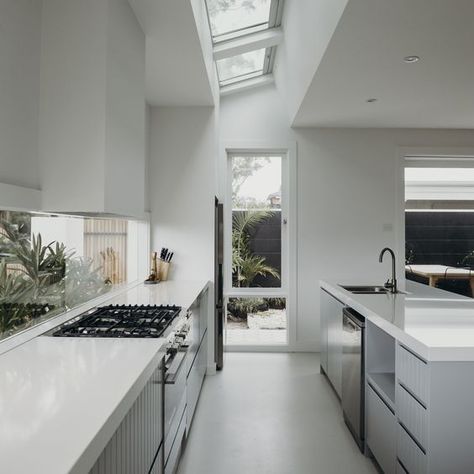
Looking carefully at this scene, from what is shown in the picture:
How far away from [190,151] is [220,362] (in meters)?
2.00

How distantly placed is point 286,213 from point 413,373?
3.14 m

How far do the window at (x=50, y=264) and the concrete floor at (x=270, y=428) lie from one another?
3.81 feet

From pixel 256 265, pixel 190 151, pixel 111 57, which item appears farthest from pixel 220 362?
pixel 111 57

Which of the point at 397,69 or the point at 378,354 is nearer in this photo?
the point at 378,354

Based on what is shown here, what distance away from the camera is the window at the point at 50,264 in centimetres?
174

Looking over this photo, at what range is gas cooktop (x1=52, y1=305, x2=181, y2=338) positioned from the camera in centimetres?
180

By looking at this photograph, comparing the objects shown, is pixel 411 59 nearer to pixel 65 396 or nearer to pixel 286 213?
pixel 286 213

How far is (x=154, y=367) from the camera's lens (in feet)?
5.13

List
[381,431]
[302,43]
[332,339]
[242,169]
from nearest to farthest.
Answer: [381,431] < [302,43] < [332,339] < [242,169]

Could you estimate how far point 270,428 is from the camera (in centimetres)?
289

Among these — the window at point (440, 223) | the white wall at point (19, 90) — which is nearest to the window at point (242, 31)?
the white wall at point (19, 90)

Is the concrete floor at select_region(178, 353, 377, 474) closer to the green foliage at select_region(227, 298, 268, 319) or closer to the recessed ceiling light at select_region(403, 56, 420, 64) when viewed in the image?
the green foliage at select_region(227, 298, 268, 319)

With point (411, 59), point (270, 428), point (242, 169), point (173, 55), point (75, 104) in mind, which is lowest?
point (270, 428)

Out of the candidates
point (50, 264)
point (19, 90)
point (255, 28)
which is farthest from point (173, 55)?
point (50, 264)
